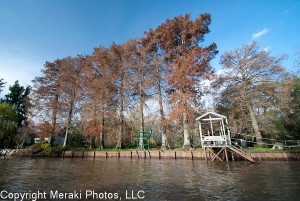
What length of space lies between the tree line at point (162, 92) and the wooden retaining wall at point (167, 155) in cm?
196

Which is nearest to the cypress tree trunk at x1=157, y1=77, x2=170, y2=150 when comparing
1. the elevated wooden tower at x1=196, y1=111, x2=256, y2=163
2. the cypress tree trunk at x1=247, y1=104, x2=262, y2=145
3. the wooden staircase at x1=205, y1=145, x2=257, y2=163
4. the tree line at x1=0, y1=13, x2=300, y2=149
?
the tree line at x1=0, y1=13, x2=300, y2=149

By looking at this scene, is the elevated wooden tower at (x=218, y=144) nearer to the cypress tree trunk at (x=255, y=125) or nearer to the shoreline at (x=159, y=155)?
the shoreline at (x=159, y=155)

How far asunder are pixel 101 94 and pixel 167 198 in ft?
70.0

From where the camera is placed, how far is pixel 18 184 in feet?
26.2

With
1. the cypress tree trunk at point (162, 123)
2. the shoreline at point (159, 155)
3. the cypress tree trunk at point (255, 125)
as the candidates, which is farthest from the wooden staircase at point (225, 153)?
the cypress tree trunk at point (255, 125)

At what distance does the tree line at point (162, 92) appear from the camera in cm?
2078

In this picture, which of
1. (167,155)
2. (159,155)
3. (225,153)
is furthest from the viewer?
(159,155)

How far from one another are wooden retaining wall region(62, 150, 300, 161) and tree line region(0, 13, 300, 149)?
196cm

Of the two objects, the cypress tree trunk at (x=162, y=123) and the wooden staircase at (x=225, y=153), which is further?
the cypress tree trunk at (x=162, y=123)

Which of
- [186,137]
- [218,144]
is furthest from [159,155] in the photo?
[218,144]

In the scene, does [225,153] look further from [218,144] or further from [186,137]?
[186,137]

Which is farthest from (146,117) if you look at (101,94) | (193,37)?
(193,37)

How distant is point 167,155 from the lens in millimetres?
19516

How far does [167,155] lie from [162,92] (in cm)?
897
